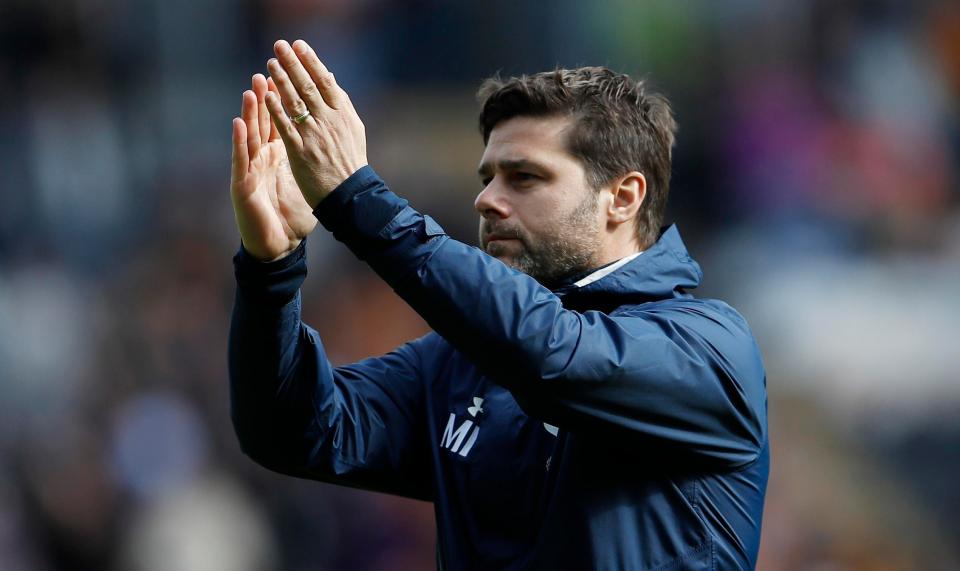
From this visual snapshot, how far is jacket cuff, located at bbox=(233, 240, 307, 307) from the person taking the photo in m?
2.78

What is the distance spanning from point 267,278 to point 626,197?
849mm

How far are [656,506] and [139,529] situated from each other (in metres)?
4.39

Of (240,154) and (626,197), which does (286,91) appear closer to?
(240,154)

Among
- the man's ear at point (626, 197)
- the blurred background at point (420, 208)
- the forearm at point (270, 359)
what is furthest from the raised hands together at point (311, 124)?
the blurred background at point (420, 208)

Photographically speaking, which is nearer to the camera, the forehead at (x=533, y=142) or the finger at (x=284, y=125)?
the finger at (x=284, y=125)

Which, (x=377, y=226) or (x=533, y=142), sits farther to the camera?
(x=533, y=142)

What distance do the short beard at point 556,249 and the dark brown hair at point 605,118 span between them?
132 millimetres

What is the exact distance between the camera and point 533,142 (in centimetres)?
303

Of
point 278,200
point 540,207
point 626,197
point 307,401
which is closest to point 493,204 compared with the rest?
point 540,207

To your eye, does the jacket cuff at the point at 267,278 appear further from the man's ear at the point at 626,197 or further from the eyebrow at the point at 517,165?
the man's ear at the point at 626,197

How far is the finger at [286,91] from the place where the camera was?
2.48 meters

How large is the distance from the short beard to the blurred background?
3453 millimetres

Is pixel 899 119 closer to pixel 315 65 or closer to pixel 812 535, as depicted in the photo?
pixel 812 535

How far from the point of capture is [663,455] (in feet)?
8.75
